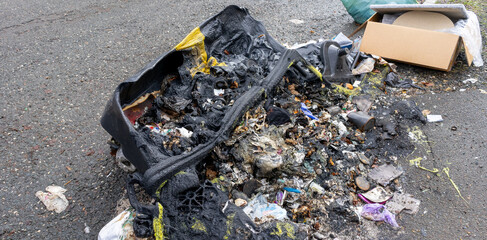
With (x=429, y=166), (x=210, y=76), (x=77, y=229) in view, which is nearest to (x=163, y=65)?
(x=210, y=76)

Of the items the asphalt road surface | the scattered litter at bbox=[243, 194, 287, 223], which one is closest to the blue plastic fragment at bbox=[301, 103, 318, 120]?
the asphalt road surface

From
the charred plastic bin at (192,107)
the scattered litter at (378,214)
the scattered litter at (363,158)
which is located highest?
the charred plastic bin at (192,107)

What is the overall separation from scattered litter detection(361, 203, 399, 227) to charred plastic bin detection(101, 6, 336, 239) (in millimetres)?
909

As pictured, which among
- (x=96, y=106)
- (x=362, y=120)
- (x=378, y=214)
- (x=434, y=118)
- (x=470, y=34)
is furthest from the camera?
(x=470, y=34)

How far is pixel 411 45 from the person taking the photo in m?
3.82

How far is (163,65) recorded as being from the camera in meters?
2.82

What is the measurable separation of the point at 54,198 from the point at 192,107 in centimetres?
121

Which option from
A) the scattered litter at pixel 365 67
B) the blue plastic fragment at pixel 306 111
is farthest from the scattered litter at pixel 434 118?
the blue plastic fragment at pixel 306 111

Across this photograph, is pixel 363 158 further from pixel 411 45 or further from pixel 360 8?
pixel 360 8

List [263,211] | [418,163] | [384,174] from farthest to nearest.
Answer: [418,163], [384,174], [263,211]

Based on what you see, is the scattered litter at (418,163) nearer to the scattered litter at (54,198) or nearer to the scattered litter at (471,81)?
the scattered litter at (471,81)

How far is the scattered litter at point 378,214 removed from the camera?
2305 millimetres

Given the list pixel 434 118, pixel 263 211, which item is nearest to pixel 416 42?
pixel 434 118

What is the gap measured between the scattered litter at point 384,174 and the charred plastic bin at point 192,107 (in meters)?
1.02
